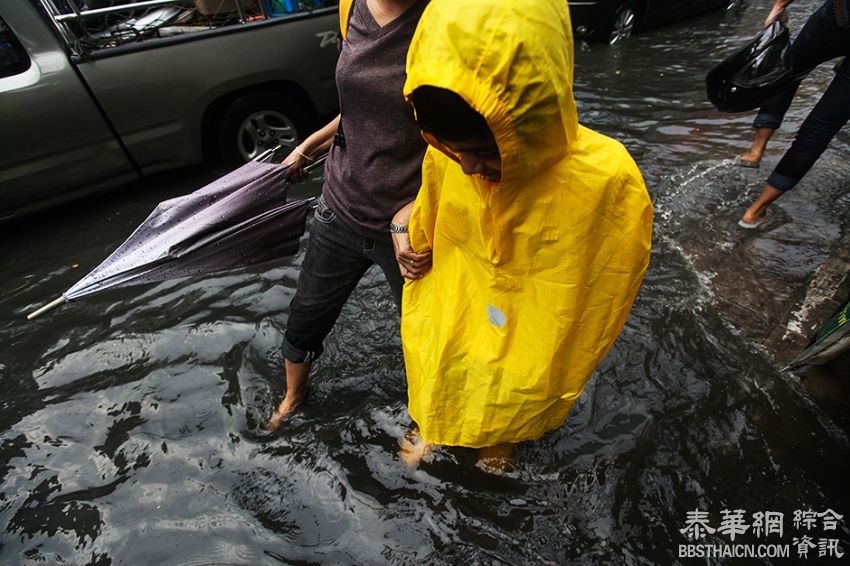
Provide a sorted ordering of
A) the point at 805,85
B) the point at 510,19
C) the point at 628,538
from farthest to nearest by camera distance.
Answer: the point at 805,85 < the point at 628,538 < the point at 510,19

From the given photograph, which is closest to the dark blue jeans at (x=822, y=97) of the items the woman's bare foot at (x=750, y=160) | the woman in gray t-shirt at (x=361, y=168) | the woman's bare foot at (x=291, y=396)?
the woman's bare foot at (x=750, y=160)

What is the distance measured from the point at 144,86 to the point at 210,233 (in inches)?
85.3

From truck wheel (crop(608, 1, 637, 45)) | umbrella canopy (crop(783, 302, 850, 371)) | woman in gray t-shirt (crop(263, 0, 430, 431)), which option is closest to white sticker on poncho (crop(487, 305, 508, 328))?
woman in gray t-shirt (crop(263, 0, 430, 431))

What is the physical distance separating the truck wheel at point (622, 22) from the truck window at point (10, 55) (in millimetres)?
6626

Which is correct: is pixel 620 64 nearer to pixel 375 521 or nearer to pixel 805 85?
pixel 805 85

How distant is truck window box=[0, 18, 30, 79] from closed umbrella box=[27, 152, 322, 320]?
2057mm

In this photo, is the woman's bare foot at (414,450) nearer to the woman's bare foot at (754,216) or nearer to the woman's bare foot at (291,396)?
the woman's bare foot at (291,396)

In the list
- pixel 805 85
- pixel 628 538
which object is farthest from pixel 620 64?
pixel 628 538

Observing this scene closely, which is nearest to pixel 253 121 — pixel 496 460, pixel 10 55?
pixel 10 55

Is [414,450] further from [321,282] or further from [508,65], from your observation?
[508,65]

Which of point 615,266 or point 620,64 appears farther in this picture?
point 620,64

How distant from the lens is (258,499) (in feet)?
6.27

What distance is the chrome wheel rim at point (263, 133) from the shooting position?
156 inches

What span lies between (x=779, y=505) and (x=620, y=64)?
574cm
